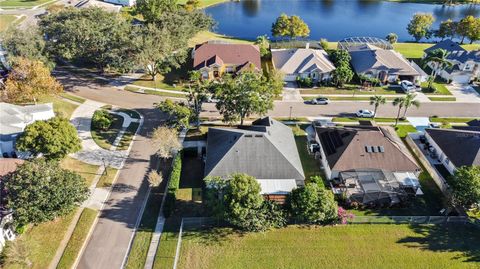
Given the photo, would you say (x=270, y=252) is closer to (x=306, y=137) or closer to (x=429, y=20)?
(x=306, y=137)

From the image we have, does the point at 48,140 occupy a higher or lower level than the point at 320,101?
higher

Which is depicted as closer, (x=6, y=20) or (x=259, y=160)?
(x=259, y=160)

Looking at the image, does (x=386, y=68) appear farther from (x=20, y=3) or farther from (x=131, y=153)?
(x=20, y=3)

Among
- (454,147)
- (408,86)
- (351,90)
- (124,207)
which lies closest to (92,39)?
(124,207)

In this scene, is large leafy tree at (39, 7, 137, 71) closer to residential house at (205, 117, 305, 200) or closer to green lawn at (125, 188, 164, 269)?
residential house at (205, 117, 305, 200)

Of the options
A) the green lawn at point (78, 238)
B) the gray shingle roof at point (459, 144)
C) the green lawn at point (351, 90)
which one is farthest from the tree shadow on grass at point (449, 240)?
the green lawn at point (351, 90)

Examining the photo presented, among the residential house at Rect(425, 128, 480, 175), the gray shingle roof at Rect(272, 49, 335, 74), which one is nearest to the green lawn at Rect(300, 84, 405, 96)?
the gray shingle roof at Rect(272, 49, 335, 74)
